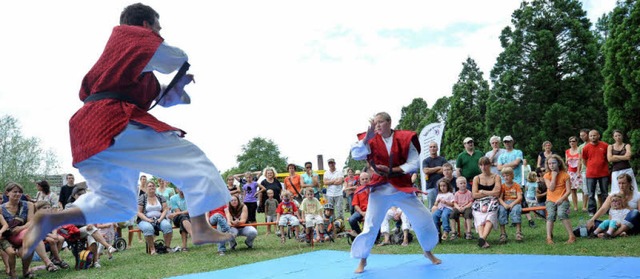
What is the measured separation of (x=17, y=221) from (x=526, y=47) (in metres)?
26.0

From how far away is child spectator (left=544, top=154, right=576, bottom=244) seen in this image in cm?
720

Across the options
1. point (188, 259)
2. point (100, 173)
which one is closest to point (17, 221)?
point (188, 259)

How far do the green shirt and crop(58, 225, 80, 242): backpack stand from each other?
6126mm

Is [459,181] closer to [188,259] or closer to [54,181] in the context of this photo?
[188,259]

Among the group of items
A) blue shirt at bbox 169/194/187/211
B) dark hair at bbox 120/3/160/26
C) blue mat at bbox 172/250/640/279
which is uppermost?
dark hair at bbox 120/3/160/26

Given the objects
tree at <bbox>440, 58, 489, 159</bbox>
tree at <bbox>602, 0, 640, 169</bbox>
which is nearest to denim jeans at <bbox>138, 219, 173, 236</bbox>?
tree at <bbox>602, 0, 640, 169</bbox>

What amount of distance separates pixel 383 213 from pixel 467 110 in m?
32.0

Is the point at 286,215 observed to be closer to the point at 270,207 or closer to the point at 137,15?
the point at 270,207

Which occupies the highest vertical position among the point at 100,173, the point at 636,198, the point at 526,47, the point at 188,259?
the point at 526,47

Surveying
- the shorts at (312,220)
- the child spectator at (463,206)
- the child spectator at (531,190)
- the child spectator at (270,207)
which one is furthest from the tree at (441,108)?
the child spectator at (463,206)

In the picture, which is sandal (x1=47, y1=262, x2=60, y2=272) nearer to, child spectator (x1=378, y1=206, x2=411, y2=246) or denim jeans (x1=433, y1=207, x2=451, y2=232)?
child spectator (x1=378, y1=206, x2=411, y2=246)

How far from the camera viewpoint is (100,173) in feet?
A: 10.5

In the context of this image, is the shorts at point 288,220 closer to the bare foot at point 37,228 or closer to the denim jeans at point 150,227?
the denim jeans at point 150,227

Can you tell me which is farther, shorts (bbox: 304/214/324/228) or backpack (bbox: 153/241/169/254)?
backpack (bbox: 153/241/169/254)
